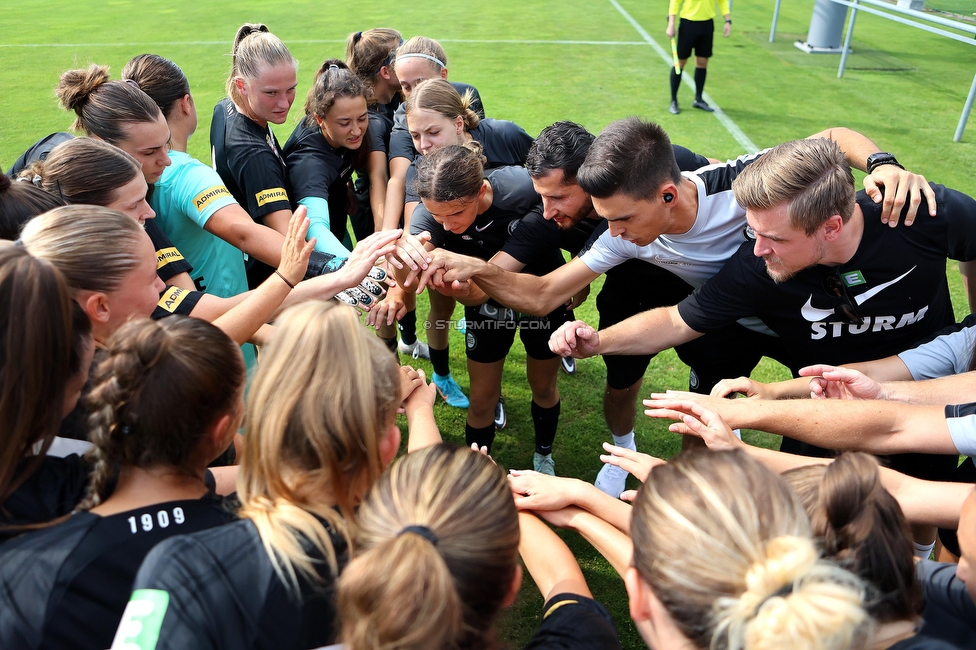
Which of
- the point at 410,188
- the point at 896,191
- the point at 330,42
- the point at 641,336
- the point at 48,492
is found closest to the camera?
the point at 48,492

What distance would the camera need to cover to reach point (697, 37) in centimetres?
1008

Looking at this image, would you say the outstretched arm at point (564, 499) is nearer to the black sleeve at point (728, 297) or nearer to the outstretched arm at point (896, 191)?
the black sleeve at point (728, 297)

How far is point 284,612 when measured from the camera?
141cm

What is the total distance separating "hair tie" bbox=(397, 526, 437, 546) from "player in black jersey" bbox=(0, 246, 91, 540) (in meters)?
1.01

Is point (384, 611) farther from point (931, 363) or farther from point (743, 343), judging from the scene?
point (743, 343)

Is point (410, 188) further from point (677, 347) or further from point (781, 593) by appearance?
point (781, 593)

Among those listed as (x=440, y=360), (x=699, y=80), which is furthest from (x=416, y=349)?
Answer: (x=699, y=80)

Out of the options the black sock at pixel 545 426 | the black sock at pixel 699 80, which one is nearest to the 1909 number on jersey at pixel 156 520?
the black sock at pixel 545 426

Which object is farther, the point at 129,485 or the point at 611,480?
the point at 611,480

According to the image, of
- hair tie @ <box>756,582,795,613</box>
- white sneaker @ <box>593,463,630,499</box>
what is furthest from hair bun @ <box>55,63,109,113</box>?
hair tie @ <box>756,582,795,613</box>

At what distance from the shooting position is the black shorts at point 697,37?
396 inches

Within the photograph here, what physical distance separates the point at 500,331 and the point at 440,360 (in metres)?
1.14

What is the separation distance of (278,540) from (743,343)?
9.48 ft

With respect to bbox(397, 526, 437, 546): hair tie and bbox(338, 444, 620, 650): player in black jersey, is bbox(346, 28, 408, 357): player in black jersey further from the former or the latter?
bbox(397, 526, 437, 546): hair tie
